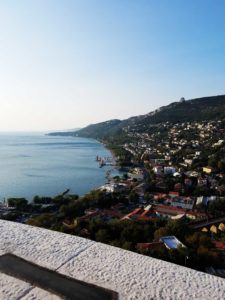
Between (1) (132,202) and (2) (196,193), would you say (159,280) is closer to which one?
(1) (132,202)

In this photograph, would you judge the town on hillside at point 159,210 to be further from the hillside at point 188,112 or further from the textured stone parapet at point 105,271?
the hillside at point 188,112

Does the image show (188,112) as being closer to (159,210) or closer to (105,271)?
(159,210)

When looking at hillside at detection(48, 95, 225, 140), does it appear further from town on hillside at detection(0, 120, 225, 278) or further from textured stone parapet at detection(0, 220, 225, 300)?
textured stone parapet at detection(0, 220, 225, 300)

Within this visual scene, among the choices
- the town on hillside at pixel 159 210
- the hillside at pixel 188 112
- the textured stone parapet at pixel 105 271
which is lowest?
the town on hillside at pixel 159 210

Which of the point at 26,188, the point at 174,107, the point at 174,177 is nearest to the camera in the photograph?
the point at 26,188

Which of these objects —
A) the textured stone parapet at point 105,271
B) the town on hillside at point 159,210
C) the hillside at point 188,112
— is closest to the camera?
the textured stone parapet at point 105,271

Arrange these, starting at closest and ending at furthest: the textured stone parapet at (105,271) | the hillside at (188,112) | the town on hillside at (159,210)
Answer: the textured stone parapet at (105,271), the town on hillside at (159,210), the hillside at (188,112)

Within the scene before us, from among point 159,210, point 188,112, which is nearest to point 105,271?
point 159,210

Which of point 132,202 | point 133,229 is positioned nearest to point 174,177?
point 132,202

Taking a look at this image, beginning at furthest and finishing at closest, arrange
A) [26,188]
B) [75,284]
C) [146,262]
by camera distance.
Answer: [26,188] < [146,262] < [75,284]

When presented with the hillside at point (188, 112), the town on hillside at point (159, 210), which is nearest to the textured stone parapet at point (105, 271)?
the town on hillside at point (159, 210)

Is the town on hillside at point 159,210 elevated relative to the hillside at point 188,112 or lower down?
lower down
